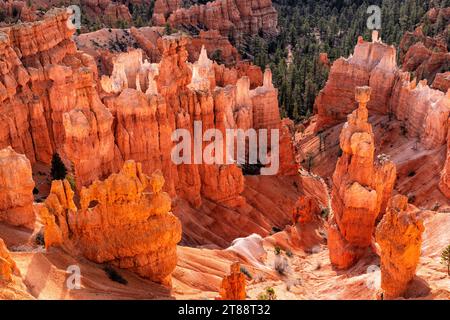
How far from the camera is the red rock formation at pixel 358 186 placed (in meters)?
24.4

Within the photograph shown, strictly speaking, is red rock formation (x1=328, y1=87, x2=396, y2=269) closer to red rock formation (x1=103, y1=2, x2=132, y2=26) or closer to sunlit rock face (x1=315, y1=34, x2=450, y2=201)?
sunlit rock face (x1=315, y1=34, x2=450, y2=201)

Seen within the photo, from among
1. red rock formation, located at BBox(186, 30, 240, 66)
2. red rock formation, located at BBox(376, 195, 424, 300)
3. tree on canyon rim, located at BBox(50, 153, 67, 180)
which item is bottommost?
red rock formation, located at BBox(186, 30, 240, 66)

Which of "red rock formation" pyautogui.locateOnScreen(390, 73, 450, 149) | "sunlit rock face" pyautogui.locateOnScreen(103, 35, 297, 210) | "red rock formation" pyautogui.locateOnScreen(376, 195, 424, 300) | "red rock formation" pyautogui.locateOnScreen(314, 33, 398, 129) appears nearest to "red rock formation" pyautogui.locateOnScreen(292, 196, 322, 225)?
"sunlit rock face" pyautogui.locateOnScreen(103, 35, 297, 210)

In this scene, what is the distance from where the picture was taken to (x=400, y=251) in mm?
17484

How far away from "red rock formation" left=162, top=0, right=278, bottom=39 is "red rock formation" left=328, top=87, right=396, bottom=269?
56543 mm

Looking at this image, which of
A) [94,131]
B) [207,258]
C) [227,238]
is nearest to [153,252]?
[207,258]

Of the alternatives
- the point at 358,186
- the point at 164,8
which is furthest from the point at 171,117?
the point at 164,8

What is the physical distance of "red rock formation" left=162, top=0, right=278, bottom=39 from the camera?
79375 mm

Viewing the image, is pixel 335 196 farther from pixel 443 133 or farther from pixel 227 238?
pixel 443 133

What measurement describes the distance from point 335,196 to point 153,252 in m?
12.4

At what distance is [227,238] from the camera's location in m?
28.0

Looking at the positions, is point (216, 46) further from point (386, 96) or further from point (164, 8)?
point (386, 96)

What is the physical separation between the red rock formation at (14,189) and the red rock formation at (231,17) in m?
60.3

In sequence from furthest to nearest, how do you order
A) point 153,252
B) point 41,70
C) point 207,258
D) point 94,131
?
1. point 41,70
2. point 94,131
3. point 207,258
4. point 153,252
